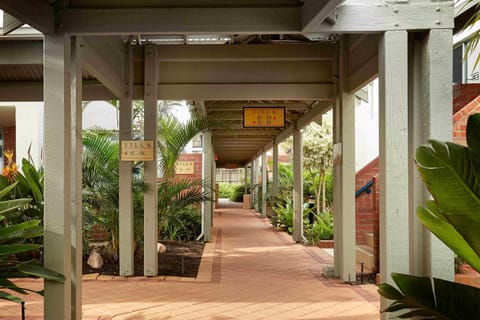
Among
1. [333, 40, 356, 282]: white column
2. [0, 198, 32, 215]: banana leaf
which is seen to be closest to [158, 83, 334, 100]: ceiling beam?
[333, 40, 356, 282]: white column

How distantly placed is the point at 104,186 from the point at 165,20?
13.7ft

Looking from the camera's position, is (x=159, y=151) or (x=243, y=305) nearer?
(x=243, y=305)

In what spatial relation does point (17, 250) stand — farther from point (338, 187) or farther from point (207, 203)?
point (207, 203)

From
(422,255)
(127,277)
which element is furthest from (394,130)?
(127,277)

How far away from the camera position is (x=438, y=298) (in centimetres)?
213

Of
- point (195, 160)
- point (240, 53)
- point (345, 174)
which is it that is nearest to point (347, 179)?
point (345, 174)

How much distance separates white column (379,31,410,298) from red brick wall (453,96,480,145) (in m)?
3.11

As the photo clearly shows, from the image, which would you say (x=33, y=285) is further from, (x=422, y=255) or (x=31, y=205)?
(x=422, y=255)

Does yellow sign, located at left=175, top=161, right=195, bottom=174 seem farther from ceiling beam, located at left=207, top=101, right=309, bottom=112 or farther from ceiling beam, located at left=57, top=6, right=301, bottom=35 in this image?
ceiling beam, located at left=57, top=6, right=301, bottom=35

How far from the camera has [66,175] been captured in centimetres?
387

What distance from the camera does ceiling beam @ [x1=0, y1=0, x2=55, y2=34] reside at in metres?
3.49

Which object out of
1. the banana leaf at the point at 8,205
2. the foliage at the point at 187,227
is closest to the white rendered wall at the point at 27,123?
the foliage at the point at 187,227

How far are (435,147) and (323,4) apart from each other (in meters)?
1.70

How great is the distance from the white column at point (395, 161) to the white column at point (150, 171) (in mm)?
4000
